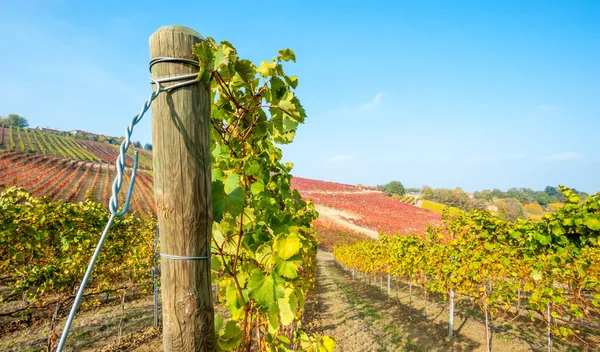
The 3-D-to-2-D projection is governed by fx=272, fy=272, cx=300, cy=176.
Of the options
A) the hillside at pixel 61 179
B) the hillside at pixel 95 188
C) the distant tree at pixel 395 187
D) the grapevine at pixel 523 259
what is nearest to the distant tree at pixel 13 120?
the hillside at pixel 95 188

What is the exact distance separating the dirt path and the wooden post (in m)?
6.84

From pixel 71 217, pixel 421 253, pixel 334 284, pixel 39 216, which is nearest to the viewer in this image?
pixel 39 216

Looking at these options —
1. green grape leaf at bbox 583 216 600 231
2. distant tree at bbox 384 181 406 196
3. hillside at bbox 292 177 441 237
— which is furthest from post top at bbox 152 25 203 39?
distant tree at bbox 384 181 406 196

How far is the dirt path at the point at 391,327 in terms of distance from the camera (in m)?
6.92

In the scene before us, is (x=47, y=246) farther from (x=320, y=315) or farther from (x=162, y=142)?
(x=320, y=315)

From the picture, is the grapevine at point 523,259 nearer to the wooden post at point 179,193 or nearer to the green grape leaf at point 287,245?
the green grape leaf at point 287,245

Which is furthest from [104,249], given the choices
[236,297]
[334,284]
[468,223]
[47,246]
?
[334,284]

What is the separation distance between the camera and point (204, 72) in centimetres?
93

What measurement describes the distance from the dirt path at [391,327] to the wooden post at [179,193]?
22.4 feet

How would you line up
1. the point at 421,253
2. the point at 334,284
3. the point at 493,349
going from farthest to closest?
the point at 334,284, the point at 421,253, the point at 493,349

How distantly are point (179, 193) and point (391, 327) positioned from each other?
914 centimetres

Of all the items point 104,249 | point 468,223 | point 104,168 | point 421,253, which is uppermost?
point 104,168

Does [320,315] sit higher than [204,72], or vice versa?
[204,72]

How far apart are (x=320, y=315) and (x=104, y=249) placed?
669 centimetres
